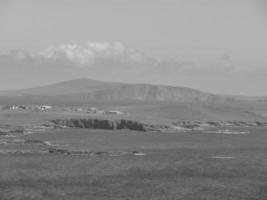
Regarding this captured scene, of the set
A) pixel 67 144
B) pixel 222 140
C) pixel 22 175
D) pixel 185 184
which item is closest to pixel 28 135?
pixel 67 144

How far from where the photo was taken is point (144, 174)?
91.6 meters

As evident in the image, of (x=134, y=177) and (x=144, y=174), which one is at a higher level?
(x=144, y=174)

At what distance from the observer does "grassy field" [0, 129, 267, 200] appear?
251 feet

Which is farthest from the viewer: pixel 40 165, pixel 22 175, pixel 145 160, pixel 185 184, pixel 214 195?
pixel 145 160

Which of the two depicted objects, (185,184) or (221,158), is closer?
(185,184)

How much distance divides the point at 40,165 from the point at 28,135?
61468mm

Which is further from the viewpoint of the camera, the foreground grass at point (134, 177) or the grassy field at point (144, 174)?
the grassy field at point (144, 174)

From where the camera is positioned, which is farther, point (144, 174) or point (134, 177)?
point (144, 174)

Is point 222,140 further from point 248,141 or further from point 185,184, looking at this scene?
point 185,184

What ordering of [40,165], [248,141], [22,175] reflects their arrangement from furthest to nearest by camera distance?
[248,141], [40,165], [22,175]

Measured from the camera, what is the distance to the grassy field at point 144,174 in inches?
3009

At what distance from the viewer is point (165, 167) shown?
326ft

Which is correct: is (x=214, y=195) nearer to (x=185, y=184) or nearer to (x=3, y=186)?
(x=185, y=184)

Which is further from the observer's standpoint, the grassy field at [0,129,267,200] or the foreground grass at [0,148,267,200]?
the grassy field at [0,129,267,200]
